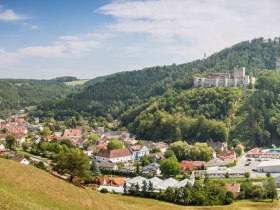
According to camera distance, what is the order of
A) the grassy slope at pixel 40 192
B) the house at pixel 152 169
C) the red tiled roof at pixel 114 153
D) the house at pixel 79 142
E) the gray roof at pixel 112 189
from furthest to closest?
the house at pixel 79 142
the red tiled roof at pixel 114 153
the house at pixel 152 169
the gray roof at pixel 112 189
the grassy slope at pixel 40 192

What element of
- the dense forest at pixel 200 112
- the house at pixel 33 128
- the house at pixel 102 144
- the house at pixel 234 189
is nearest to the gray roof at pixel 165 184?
the house at pixel 234 189

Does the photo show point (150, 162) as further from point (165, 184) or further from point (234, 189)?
point (234, 189)

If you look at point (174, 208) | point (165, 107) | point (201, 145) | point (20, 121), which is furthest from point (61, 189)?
point (20, 121)

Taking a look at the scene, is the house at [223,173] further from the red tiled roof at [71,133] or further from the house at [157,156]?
the red tiled roof at [71,133]

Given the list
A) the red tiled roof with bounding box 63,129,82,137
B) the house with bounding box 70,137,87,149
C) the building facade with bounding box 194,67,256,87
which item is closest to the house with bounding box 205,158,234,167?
the house with bounding box 70,137,87,149

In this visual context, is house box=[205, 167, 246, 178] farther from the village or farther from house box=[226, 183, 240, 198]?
house box=[226, 183, 240, 198]

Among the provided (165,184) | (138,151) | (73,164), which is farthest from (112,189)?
(138,151)
